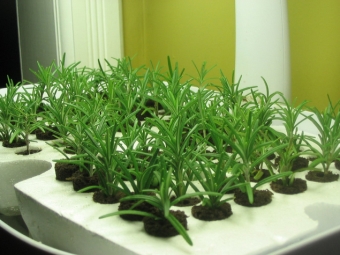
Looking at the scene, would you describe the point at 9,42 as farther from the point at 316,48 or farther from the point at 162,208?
the point at 162,208

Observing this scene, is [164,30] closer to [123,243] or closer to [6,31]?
[6,31]

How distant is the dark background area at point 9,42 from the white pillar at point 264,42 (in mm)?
1095

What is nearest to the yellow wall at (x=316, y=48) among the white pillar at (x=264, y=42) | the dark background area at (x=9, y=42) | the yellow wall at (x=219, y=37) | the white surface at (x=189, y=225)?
the yellow wall at (x=219, y=37)

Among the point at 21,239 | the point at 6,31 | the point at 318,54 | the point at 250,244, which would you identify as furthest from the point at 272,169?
the point at 6,31

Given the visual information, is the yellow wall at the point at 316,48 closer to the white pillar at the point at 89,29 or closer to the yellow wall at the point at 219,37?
the yellow wall at the point at 219,37

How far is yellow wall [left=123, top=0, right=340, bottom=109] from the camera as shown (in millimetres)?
→ 1212

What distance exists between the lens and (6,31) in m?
1.87

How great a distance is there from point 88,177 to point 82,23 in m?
1.07

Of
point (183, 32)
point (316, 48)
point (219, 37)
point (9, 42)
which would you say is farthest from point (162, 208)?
point (9, 42)

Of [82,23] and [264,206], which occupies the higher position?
[82,23]

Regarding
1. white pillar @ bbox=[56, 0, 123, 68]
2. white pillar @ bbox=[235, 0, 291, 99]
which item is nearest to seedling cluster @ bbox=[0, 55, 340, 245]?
white pillar @ bbox=[235, 0, 291, 99]

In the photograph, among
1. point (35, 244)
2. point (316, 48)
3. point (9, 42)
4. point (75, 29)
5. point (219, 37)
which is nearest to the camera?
point (35, 244)

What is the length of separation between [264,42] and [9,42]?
1.19 m

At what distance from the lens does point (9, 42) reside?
190 cm
